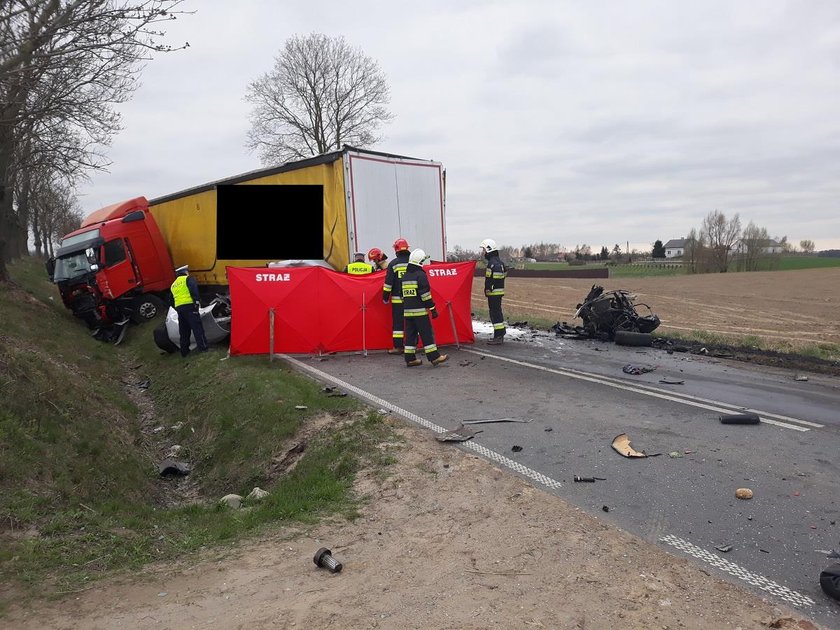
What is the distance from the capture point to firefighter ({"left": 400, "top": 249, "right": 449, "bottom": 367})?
339 inches

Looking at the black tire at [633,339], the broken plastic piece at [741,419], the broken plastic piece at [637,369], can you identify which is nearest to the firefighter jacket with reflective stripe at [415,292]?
the broken plastic piece at [637,369]

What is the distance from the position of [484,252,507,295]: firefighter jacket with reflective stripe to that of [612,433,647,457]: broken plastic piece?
18.1 feet

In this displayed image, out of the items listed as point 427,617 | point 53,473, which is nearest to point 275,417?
point 53,473

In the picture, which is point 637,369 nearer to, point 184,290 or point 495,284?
point 495,284

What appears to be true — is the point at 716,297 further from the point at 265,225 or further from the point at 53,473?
the point at 53,473

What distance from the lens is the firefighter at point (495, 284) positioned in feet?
34.7

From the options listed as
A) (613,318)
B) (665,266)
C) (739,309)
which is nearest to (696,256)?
(665,266)

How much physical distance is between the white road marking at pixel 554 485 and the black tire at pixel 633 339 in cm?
545

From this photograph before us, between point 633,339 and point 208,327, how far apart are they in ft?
25.0

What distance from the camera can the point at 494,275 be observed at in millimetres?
10625

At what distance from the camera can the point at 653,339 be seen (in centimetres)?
1050

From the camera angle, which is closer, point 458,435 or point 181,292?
point 458,435

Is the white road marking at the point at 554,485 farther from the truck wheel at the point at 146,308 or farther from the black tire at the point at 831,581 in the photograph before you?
the truck wheel at the point at 146,308

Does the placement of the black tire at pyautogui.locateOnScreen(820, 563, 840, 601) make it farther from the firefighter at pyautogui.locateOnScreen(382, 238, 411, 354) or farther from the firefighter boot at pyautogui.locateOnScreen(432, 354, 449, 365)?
the firefighter at pyautogui.locateOnScreen(382, 238, 411, 354)
